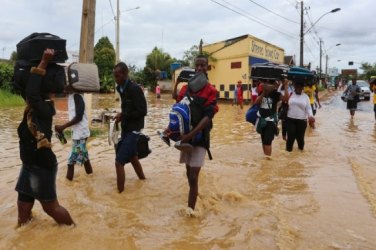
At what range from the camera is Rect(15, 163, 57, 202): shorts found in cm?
398

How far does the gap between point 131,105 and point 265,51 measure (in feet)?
85.9

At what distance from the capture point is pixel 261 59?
29562 millimetres

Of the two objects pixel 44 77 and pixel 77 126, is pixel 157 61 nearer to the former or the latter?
pixel 77 126

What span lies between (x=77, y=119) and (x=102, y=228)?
6.37 ft

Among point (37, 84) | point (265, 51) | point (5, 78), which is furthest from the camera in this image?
point (265, 51)

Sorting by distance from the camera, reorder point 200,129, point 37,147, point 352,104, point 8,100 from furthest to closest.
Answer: point 8,100 → point 352,104 → point 200,129 → point 37,147

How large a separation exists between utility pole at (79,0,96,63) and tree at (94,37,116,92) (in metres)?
28.5

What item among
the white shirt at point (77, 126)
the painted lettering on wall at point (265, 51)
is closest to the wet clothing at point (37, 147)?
the white shirt at point (77, 126)

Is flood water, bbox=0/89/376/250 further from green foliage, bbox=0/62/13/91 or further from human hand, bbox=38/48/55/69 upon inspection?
green foliage, bbox=0/62/13/91

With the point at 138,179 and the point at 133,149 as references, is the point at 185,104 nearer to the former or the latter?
the point at 133,149

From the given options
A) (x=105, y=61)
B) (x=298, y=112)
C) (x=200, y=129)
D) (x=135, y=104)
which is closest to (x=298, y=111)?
(x=298, y=112)

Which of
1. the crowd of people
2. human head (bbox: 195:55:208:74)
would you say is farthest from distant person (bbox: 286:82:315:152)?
human head (bbox: 195:55:208:74)

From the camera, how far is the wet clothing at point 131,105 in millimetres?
5566

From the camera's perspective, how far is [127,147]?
222 inches
